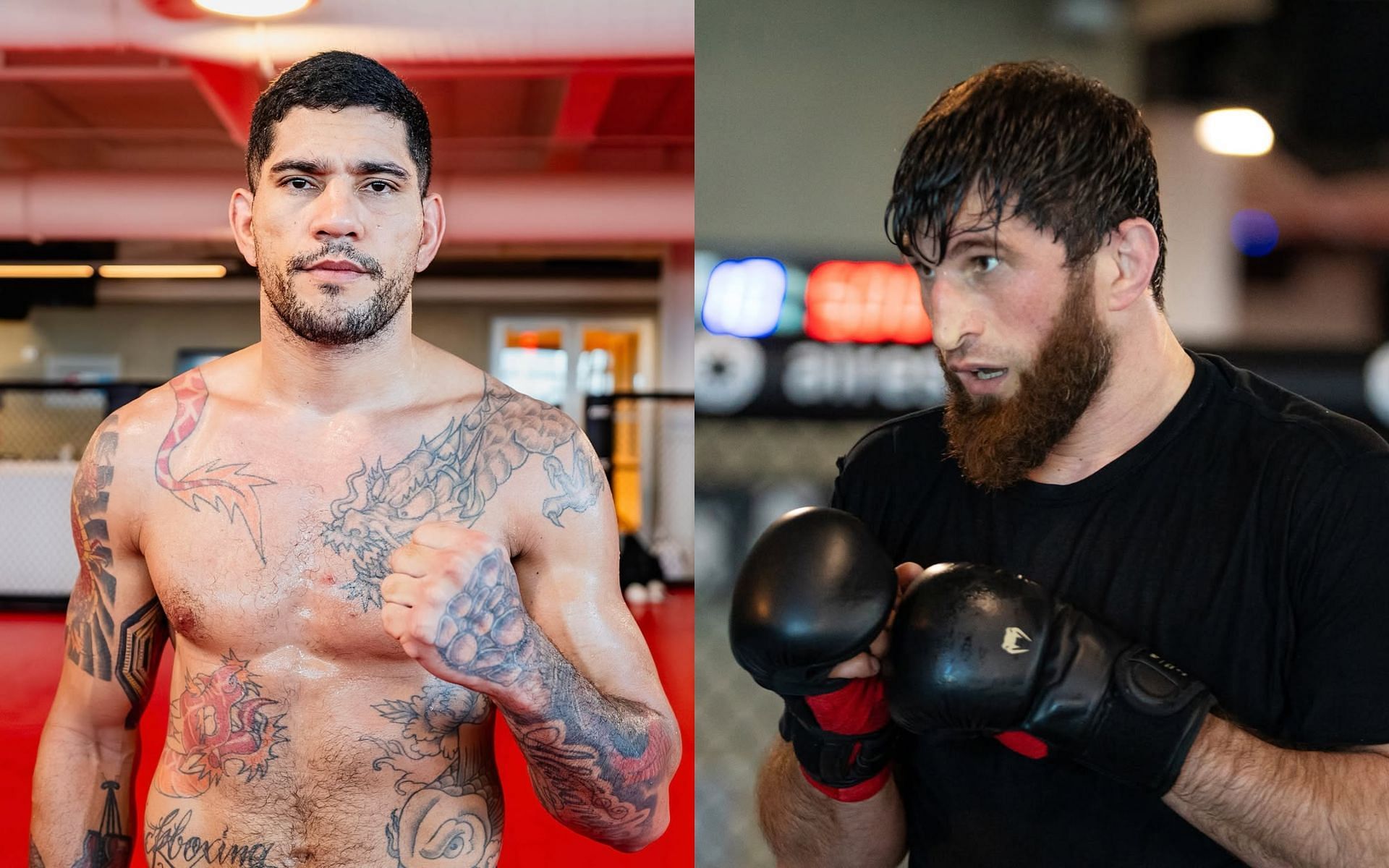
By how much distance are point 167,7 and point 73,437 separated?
600cm

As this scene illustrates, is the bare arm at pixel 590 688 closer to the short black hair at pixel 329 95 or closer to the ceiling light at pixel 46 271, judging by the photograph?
the short black hair at pixel 329 95

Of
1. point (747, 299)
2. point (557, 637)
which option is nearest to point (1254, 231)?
point (747, 299)

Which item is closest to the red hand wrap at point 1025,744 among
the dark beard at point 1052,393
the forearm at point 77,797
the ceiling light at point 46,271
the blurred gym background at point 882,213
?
the dark beard at point 1052,393

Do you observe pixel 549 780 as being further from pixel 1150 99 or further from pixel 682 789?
pixel 1150 99

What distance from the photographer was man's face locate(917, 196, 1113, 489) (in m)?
1.02

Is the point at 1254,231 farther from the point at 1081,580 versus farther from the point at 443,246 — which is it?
the point at 443,246

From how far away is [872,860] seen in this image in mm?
1185

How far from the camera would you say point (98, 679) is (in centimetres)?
125

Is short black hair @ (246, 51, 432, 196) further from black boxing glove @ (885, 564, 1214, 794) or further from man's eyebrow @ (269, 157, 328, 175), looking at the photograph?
black boxing glove @ (885, 564, 1214, 794)

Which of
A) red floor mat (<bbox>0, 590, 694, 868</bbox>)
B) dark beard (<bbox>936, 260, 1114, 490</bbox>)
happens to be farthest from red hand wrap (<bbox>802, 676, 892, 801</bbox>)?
red floor mat (<bbox>0, 590, 694, 868</bbox>)

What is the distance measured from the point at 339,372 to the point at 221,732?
0.41 metres

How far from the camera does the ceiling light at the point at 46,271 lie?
29.6ft

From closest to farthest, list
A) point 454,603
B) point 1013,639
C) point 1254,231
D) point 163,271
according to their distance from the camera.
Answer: point 454,603 → point 1013,639 → point 1254,231 → point 163,271

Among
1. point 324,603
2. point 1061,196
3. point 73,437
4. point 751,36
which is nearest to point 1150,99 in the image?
point 751,36
